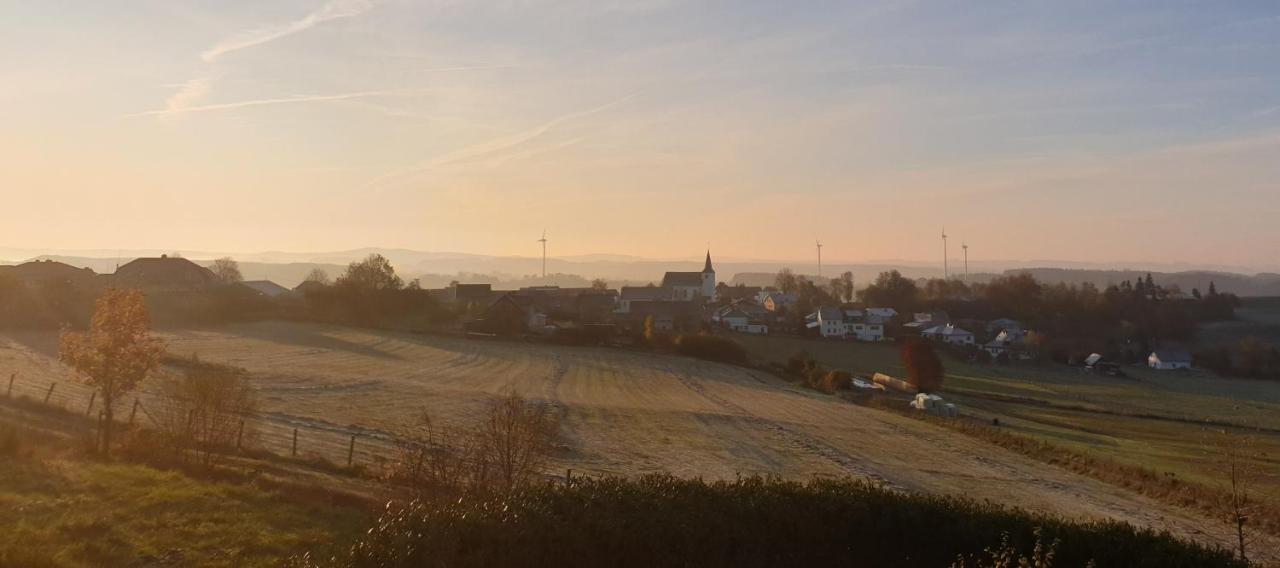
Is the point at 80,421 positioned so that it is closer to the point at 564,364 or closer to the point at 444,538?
the point at 444,538

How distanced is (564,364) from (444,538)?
44.5 meters

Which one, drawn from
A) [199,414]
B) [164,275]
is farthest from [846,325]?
[199,414]

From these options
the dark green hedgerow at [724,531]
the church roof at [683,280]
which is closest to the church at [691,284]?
the church roof at [683,280]

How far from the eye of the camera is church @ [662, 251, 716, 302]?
397ft

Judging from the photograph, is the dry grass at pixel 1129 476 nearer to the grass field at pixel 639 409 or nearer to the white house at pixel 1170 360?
the grass field at pixel 639 409

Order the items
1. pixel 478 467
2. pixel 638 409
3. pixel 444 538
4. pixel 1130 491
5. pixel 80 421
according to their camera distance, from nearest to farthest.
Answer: pixel 444 538, pixel 478 467, pixel 80 421, pixel 1130 491, pixel 638 409

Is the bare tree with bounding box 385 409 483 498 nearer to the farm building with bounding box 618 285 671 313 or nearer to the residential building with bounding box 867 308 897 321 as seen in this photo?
the farm building with bounding box 618 285 671 313

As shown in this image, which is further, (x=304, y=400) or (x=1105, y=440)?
(x=1105, y=440)

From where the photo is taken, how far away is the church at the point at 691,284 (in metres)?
121

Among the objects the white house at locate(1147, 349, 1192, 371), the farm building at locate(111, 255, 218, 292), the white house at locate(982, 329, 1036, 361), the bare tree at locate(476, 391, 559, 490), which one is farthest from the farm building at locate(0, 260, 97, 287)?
the white house at locate(1147, 349, 1192, 371)

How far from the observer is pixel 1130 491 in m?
25.9

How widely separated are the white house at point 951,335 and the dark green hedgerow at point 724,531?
83221mm

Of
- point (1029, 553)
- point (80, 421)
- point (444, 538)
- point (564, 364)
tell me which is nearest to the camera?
point (444, 538)

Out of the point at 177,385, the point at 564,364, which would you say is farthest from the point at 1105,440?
the point at 177,385
